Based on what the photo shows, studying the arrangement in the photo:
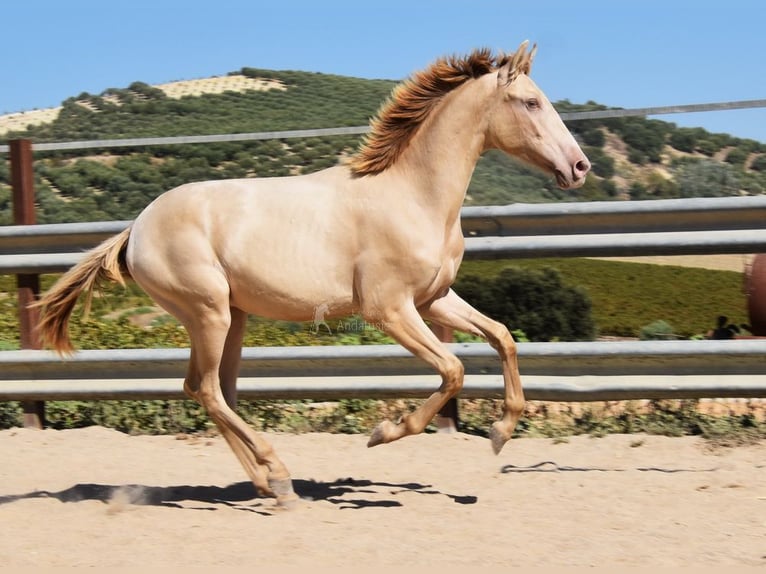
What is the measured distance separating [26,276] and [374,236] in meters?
2.95

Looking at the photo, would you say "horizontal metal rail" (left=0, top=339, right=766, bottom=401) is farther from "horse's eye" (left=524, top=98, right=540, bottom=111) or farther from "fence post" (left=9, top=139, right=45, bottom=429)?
"horse's eye" (left=524, top=98, right=540, bottom=111)

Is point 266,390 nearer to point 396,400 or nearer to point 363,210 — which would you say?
point 396,400

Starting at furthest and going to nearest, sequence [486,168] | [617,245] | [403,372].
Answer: [486,168] → [403,372] → [617,245]

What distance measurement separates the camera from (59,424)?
6.76 meters

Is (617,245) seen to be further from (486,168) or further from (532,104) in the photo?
(486,168)

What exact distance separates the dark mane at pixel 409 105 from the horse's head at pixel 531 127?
0.15 metres

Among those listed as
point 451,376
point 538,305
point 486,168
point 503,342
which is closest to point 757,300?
point 538,305

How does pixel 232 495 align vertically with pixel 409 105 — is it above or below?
below

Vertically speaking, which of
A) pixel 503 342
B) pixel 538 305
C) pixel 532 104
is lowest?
pixel 538 305

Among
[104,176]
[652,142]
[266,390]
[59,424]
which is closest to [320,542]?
[266,390]

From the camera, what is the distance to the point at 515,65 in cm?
477

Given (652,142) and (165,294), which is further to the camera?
(652,142)

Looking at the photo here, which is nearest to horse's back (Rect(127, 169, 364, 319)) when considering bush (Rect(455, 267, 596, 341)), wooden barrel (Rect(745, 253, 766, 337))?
wooden barrel (Rect(745, 253, 766, 337))

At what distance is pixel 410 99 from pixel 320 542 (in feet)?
7.19
